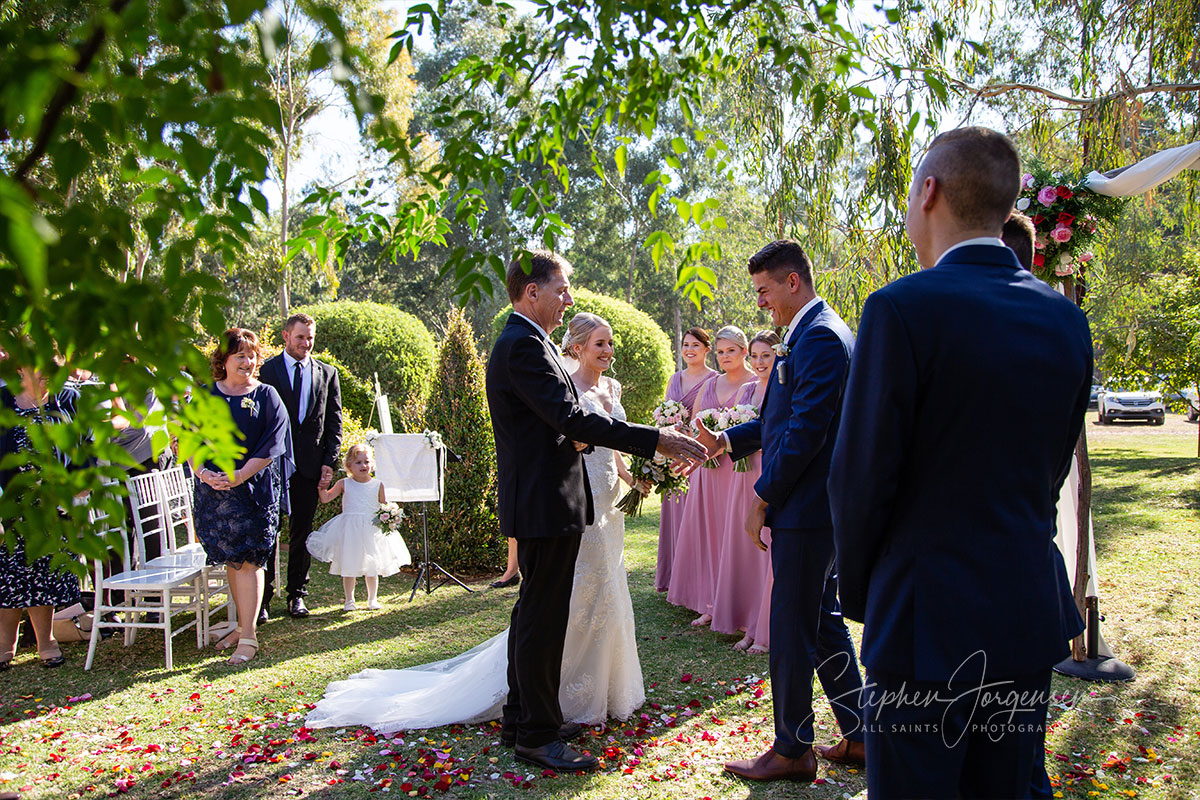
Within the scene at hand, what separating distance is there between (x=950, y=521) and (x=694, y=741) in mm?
2849

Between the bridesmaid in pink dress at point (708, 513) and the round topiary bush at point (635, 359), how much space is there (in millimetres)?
9124

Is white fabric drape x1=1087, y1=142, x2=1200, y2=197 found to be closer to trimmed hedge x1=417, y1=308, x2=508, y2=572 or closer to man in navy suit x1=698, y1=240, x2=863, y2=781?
man in navy suit x1=698, y1=240, x2=863, y2=781

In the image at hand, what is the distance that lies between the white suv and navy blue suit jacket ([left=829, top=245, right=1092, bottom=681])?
2884cm

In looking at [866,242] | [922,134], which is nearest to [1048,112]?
[922,134]

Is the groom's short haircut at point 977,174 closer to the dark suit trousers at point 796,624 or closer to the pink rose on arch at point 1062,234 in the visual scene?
the dark suit trousers at point 796,624

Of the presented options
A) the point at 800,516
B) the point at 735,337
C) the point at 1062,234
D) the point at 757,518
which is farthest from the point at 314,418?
the point at 1062,234

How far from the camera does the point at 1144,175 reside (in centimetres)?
546

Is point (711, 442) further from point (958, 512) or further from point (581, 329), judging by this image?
point (958, 512)

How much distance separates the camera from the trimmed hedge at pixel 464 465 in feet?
29.1

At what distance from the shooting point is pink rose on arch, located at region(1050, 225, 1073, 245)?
5289 millimetres

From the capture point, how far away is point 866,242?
28.6 feet

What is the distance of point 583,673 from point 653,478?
4.03ft

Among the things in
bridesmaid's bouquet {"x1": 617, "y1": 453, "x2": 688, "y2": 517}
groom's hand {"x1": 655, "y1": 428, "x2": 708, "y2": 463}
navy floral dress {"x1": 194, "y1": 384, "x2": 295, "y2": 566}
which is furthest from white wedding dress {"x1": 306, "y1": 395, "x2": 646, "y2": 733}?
navy floral dress {"x1": 194, "y1": 384, "x2": 295, "y2": 566}

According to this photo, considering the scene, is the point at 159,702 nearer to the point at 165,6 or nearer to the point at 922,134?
the point at 165,6
